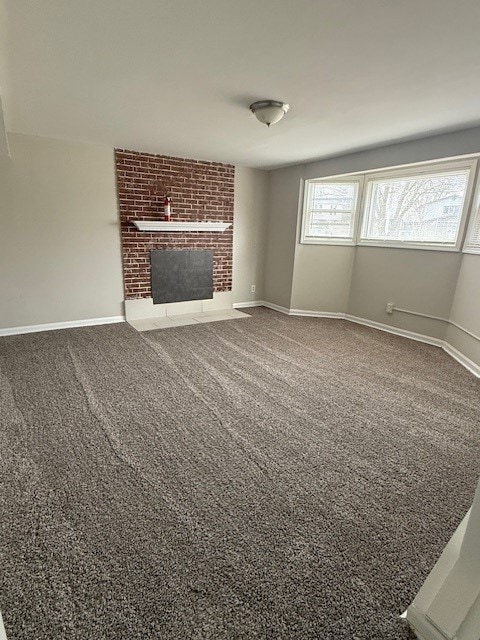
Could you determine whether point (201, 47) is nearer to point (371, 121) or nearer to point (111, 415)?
point (371, 121)

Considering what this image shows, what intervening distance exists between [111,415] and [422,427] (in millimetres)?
2204

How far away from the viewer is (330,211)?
15.9ft

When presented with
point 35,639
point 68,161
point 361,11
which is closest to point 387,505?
point 35,639

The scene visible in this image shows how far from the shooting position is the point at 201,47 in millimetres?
1777

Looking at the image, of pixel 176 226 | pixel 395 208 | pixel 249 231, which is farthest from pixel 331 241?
pixel 176 226

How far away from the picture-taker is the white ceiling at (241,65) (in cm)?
150

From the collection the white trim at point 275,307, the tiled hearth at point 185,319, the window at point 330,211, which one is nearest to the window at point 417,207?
the window at point 330,211

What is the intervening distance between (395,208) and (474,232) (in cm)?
108

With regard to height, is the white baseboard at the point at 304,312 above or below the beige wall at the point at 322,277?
below

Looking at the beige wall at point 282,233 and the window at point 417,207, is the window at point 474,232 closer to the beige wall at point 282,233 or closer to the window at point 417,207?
the window at point 417,207

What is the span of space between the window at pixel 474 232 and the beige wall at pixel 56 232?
4.20 metres

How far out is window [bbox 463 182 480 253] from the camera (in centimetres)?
343

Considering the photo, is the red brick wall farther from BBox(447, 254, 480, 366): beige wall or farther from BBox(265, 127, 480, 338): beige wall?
BBox(447, 254, 480, 366): beige wall

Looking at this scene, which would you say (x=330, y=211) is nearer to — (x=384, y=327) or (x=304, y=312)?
(x=304, y=312)
